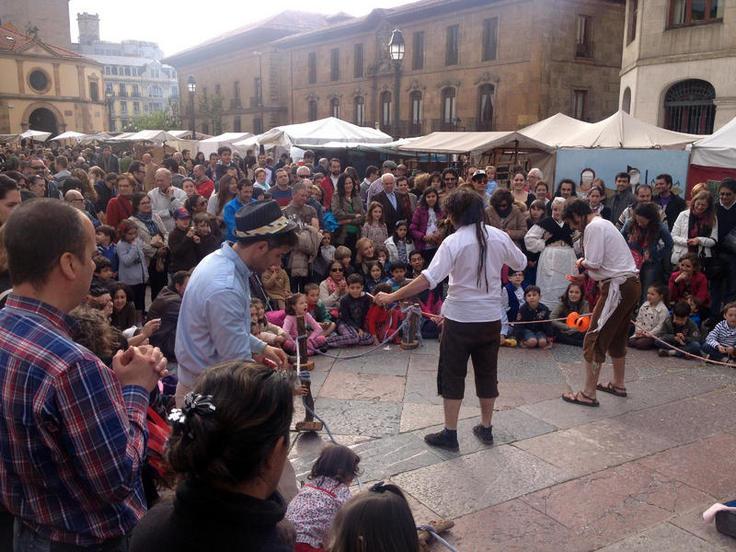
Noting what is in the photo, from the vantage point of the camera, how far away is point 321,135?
1677 centimetres

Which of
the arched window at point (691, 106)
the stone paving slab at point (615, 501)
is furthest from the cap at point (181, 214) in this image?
the arched window at point (691, 106)

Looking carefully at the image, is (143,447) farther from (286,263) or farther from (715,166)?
(715,166)

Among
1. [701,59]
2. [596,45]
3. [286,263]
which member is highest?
[596,45]

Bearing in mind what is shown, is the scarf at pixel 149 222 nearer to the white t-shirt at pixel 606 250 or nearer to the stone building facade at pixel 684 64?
the white t-shirt at pixel 606 250

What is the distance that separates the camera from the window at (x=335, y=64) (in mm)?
40500

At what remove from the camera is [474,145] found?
13.8 m

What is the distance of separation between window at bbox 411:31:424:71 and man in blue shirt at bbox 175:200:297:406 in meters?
34.5

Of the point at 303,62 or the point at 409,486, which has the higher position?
the point at 303,62

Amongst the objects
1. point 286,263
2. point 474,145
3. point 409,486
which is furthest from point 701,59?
point 409,486

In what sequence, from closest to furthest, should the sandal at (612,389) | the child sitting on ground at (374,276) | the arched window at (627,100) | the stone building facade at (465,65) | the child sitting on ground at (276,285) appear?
the sandal at (612,389) → the child sitting on ground at (276,285) → the child sitting on ground at (374,276) → the arched window at (627,100) → the stone building facade at (465,65)

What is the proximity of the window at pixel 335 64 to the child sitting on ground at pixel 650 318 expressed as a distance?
35.7 m

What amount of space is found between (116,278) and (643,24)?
19.1 m

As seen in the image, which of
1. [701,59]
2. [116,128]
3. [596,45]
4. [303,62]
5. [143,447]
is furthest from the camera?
[116,128]

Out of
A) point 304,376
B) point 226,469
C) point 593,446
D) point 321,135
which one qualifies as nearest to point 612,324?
point 593,446
